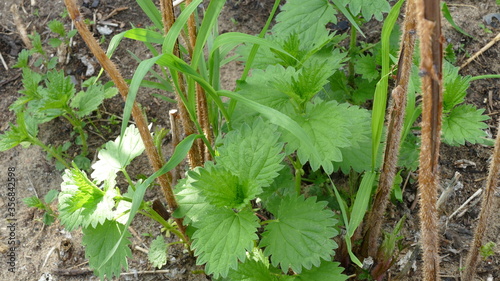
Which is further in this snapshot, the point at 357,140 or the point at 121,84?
the point at 357,140

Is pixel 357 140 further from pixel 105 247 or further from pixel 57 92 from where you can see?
pixel 57 92

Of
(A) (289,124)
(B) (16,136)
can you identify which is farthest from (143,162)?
(A) (289,124)

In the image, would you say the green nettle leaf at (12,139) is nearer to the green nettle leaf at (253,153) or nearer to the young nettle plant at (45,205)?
the young nettle plant at (45,205)

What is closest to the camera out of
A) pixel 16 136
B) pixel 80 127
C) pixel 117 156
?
pixel 117 156

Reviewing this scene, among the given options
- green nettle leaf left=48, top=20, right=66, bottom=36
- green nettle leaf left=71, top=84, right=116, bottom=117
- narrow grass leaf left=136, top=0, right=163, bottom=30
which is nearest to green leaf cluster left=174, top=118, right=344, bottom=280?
narrow grass leaf left=136, top=0, right=163, bottom=30

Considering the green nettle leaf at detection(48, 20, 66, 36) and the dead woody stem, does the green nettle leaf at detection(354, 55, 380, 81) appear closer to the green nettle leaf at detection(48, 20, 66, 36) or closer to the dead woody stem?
the dead woody stem

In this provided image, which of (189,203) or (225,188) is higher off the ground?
(225,188)
